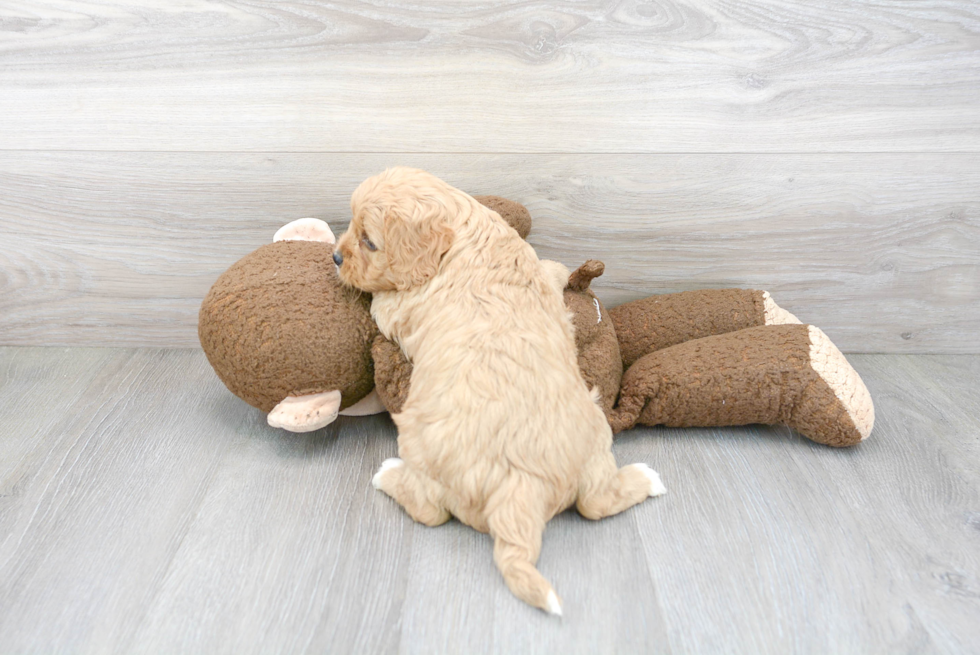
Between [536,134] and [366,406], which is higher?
[536,134]

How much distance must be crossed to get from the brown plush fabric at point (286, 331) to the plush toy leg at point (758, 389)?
509 millimetres

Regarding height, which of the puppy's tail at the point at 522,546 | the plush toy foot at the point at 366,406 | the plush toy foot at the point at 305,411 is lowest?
the plush toy foot at the point at 366,406

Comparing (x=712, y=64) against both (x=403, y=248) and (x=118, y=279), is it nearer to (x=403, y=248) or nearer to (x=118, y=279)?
(x=403, y=248)

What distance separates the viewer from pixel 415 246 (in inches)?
41.9

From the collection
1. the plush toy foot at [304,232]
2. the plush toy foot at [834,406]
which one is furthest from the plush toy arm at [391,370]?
the plush toy foot at [834,406]

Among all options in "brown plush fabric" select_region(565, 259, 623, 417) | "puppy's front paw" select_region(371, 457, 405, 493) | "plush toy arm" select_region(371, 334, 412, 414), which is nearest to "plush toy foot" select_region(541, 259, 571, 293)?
"brown plush fabric" select_region(565, 259, 623, 417)

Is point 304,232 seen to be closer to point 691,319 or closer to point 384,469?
point 384,469

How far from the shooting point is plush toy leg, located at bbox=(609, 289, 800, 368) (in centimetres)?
141

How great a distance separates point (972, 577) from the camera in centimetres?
99

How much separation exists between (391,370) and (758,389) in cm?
68

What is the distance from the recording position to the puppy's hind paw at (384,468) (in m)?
1.13

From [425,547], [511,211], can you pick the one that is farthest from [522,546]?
[511,211]

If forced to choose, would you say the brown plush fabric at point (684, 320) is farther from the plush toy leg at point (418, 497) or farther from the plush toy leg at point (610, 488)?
the plush toy leg at point (418, 497)

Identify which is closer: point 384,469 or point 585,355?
point 384,469
